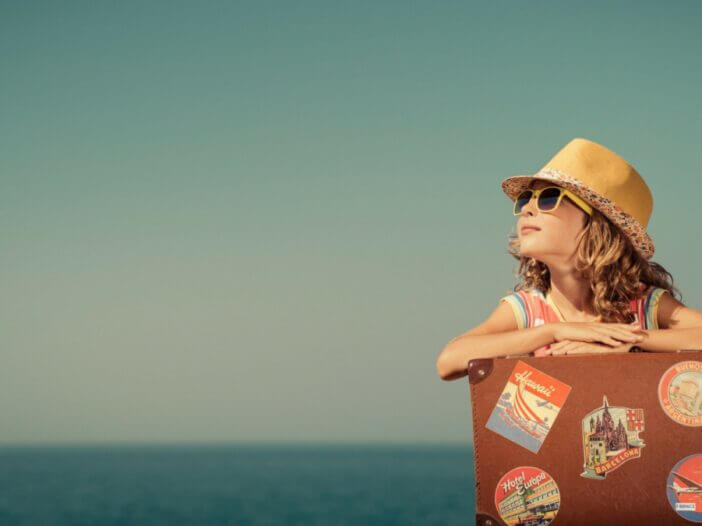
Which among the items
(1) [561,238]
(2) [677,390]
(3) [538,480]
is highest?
(1) [561,238]

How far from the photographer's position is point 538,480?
3215mm

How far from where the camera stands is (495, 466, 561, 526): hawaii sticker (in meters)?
3.18

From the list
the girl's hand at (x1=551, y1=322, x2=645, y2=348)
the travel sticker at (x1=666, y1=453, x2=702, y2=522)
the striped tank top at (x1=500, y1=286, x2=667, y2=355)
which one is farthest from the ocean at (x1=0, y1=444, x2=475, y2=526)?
the travel sticker at (x1=666, y1=453, x2=702, y2=522)

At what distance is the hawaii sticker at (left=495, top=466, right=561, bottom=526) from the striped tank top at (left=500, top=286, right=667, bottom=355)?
924mm

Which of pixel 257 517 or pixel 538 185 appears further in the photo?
pixel 257 517

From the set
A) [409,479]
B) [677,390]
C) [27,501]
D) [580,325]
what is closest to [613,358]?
[677,390]

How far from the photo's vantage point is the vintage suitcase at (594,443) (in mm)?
3119

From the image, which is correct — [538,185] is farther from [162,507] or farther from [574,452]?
[162,507]

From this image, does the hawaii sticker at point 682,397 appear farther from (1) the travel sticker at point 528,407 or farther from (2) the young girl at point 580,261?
(2) the young girl at point 580,261

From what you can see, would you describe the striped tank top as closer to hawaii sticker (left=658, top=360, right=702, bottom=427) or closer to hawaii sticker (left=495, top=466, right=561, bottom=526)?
hawaii sticker (left=658, top=360, right=702, bottom=427)

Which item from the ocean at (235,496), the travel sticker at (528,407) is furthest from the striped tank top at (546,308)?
the ocean at (235,496)

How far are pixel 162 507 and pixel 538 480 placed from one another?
4449 inches

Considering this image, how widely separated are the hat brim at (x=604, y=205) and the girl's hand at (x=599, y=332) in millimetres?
520

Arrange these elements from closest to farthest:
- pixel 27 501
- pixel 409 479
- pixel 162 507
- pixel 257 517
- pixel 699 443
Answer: pixel 699 443 < pixel 257 517 < pixel 162 507 < pixel 27 501 < pixel 409 479
